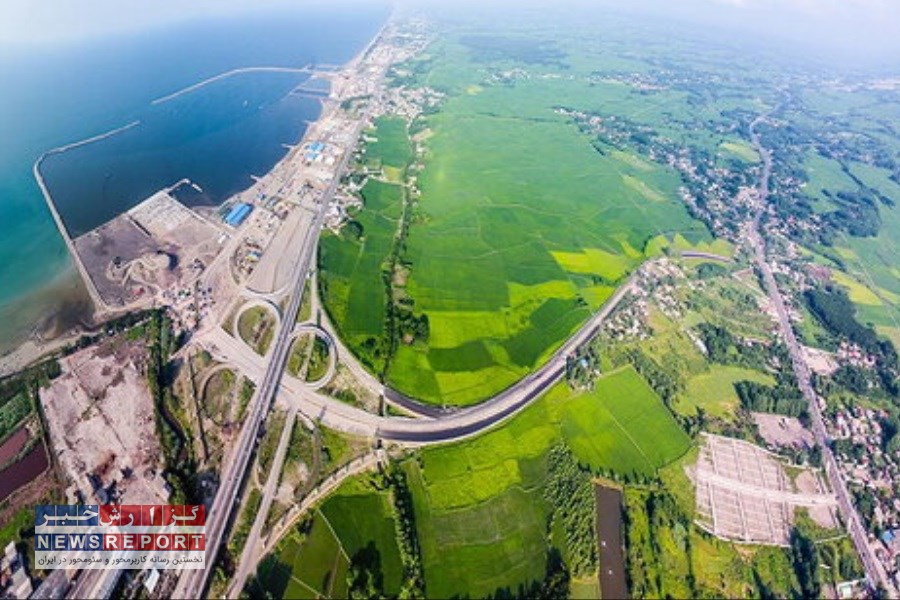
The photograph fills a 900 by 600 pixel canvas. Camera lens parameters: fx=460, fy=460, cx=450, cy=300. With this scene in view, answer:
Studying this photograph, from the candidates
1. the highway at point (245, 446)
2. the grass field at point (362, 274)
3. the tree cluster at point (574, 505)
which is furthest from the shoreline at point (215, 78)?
the tree cluster at point (574, 505)

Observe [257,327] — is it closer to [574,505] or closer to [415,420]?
[415,420]

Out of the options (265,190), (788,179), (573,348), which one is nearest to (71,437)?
(265,190)

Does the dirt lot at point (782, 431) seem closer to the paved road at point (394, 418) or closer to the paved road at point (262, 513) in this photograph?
the paved road at point (394, 418)

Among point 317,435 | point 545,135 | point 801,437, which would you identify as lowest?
point 801,437

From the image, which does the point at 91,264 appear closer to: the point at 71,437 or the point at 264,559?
A: the point at 71,437

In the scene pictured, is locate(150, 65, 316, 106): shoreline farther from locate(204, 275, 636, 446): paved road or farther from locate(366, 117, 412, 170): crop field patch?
locate(204, 275, 636, 446): paved road

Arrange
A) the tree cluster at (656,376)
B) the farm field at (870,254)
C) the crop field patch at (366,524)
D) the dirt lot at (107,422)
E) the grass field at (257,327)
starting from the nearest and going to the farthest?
the crop field patch at (366,524), the dirt lot at (107,422), the grass field at (257,327), the tree cluster at (656,376), the farm field at (870,254)

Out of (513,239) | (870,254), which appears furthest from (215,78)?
(870,254)
